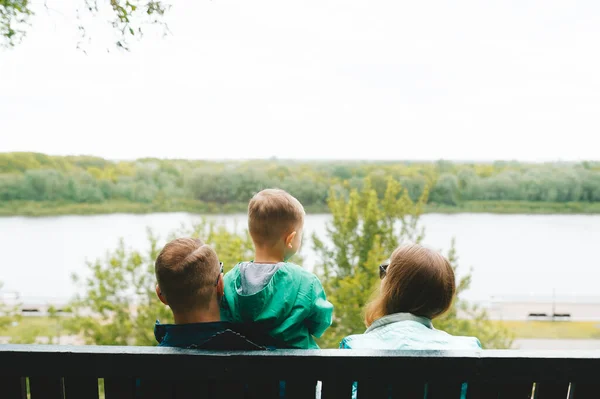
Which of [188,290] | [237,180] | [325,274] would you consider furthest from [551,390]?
[325,274]

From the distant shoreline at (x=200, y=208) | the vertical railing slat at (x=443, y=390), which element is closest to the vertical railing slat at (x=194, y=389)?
the vertical railing slat at (x=443, y=390)

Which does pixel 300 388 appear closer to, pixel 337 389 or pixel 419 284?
pixel 337 389

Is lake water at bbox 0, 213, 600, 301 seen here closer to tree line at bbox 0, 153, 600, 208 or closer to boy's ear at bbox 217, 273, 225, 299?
tree line at bbox 0, 153, 600, 208

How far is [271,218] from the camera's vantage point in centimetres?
124

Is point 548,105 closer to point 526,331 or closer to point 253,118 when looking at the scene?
point 526,331

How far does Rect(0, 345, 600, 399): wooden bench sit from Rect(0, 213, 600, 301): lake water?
238 inches

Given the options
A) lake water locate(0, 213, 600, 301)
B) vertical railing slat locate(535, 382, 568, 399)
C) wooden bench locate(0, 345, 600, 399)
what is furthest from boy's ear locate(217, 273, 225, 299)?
lake water locate(0, 213, 600, 301)

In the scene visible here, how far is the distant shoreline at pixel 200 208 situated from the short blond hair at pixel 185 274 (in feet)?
16.3

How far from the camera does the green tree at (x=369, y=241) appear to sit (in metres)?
8.45

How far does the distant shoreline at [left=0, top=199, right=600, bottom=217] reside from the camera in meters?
6.08

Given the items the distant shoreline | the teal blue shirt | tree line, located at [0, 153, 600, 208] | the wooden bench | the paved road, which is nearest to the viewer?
the wooden bench

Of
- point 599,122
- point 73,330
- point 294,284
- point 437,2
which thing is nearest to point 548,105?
point 599,122

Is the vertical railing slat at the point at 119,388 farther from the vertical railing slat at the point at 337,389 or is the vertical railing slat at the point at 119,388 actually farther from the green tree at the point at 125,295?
the green tree at the point at 125,295

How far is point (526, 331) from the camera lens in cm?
912
